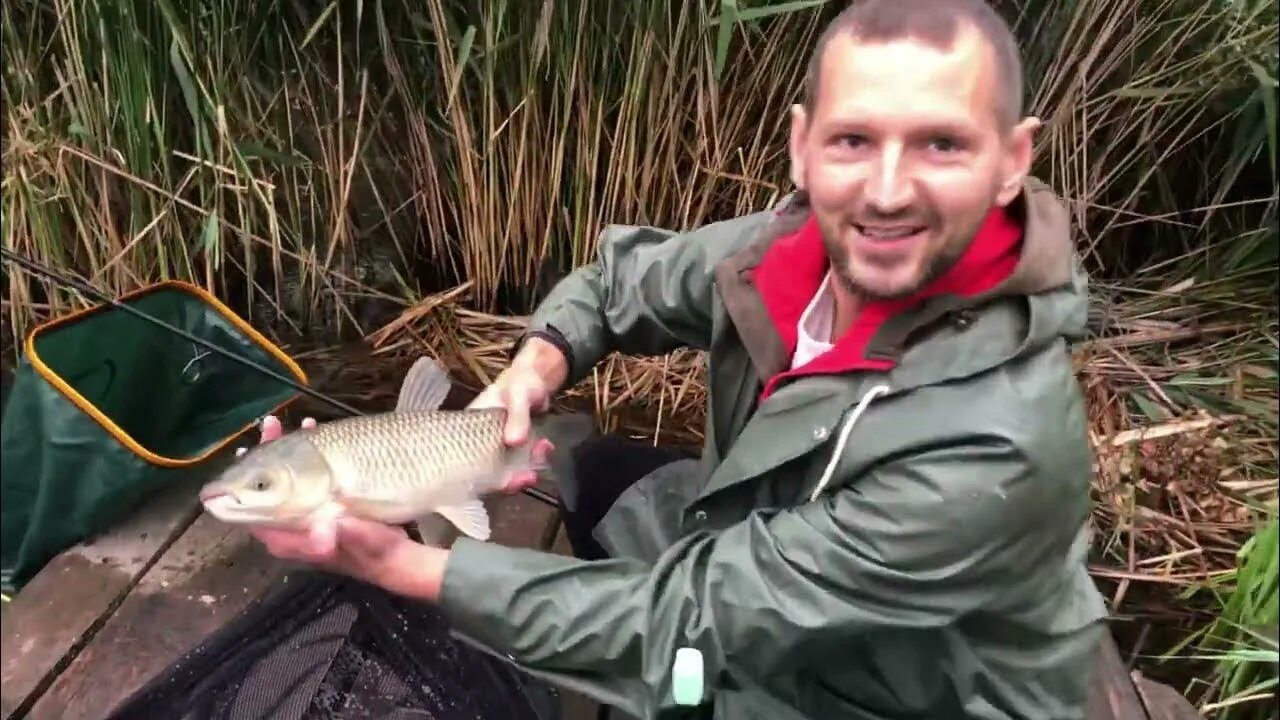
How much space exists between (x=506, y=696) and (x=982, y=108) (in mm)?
887

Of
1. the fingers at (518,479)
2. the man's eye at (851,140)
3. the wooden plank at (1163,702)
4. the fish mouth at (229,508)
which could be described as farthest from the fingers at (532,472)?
the wooden plank at (1163,702)

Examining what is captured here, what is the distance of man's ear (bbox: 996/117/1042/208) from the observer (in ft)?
3.55

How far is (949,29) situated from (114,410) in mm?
1740

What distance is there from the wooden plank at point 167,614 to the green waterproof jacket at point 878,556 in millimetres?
759

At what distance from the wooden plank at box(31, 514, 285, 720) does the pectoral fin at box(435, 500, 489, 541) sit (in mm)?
525

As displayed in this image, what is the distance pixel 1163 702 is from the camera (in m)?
1.55

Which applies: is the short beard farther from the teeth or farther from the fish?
the fish

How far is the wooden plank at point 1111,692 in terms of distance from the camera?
1479mm

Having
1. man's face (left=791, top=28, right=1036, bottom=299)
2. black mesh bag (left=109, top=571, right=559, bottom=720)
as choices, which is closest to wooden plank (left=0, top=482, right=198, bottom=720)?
black mesh bag (left=109, top=571, right=559, bottom=720)

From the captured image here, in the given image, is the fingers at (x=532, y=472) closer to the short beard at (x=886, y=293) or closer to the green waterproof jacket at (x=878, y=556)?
the green waterproof jacket at (x=878, y=556)

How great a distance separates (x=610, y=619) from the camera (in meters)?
1.09

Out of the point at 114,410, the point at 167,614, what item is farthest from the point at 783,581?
the point at 114,410

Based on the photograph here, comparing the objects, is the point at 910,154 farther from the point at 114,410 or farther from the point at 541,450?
the point at 114,410

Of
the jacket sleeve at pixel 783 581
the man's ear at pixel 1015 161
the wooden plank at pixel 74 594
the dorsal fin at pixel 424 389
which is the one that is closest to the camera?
the jacket sleeve at pixel 783 581
